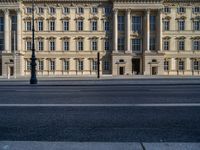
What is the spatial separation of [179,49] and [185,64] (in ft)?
12.4

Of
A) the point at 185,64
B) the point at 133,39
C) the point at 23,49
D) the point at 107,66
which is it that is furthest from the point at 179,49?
the point at 23,49

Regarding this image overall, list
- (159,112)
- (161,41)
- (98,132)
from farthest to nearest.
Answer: (161,41), (159,112), (98,132)

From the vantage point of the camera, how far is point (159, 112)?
971 cm

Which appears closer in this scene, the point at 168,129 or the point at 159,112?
the point at 168,129

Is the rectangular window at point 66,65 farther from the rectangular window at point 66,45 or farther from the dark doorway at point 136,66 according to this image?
the dark doorway at point 136,66

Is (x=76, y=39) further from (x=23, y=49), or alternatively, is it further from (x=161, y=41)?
(x=161, y=41)

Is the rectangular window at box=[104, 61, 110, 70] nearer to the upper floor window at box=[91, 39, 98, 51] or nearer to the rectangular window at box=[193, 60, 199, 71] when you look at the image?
the upper floor window at box=[91, 39, 98, 51]

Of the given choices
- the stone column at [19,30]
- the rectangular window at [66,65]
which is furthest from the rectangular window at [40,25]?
the rectangular window at [66,65]
